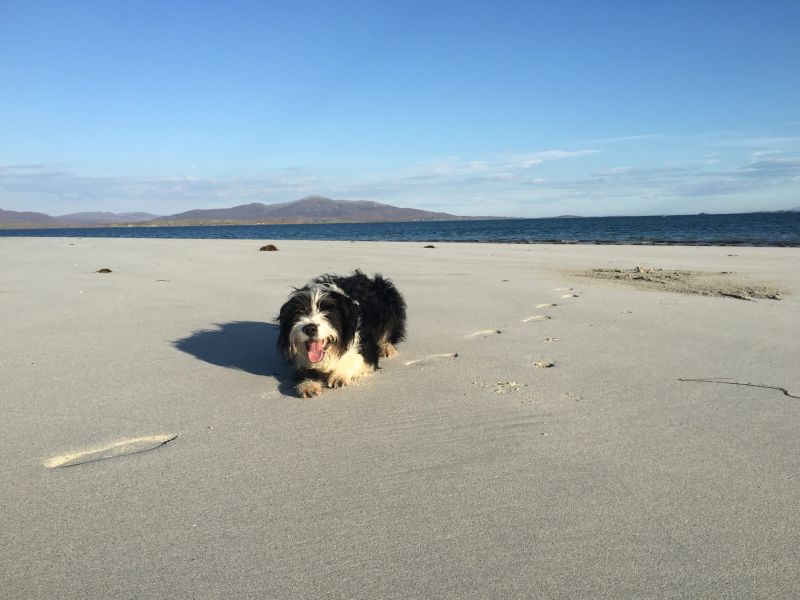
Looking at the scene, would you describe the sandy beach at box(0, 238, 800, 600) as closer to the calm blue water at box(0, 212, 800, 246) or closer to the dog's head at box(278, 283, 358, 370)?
the dog's head at box(278, 283, 358, 370)

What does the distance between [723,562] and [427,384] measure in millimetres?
2464

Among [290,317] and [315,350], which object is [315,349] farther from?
[290,317]

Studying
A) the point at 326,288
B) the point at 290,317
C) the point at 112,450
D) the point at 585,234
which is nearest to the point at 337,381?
the point at 290,317

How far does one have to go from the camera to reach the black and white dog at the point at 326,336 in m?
4.17

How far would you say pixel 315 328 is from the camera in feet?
13.6

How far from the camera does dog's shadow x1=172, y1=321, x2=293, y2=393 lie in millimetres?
4747

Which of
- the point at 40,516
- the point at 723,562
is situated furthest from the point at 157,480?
the point at 723,562

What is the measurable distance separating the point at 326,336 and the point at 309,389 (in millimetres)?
396

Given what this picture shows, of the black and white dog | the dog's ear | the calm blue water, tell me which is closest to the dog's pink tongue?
the black and white dog

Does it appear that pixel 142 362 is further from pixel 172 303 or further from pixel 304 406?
pixel 172 303

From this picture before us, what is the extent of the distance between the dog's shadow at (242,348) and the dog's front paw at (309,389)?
0.55 feet

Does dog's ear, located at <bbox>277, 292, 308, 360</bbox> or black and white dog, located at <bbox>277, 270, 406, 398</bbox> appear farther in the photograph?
dog's ear, located at <bbox>277, 292, 308, 360</bbox>

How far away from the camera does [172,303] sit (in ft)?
24.6

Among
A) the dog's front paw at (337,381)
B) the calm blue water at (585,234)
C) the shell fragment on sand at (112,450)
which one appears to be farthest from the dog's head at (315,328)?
the calm blue water at (585,234)
